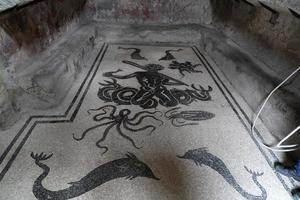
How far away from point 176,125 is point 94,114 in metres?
0.52

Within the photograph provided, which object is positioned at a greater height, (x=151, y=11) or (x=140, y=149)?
(x=151, y=11)

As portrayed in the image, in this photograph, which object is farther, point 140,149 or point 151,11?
point 151,11

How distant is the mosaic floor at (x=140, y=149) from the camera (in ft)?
3.52

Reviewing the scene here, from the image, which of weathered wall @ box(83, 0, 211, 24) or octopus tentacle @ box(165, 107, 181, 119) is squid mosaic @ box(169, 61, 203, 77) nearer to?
octopus tentacle @ box(165, 107, 181, 119)

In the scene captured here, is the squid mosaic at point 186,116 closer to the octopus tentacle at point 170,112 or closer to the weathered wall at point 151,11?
the octopus tentacle at point 170,112

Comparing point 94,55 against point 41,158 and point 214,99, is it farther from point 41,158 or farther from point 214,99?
point 41,158

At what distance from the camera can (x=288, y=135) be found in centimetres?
126

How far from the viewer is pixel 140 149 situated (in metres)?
1.29

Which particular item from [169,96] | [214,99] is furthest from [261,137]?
[169,96]

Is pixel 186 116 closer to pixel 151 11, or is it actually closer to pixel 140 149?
pixel 140 149

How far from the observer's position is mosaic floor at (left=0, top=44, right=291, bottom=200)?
1.07m

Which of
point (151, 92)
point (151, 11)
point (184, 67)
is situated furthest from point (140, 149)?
point (151, 11)

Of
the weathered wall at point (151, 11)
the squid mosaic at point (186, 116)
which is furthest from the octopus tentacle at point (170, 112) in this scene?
the weathered wall at point (151, 11)

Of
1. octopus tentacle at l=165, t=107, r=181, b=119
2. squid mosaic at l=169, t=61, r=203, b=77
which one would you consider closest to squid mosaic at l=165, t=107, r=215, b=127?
octopus tentacle at l=165, t=107, r=181, b=119
